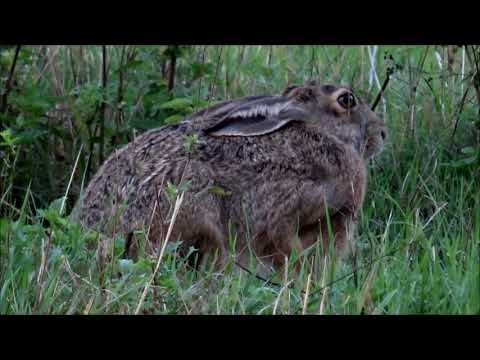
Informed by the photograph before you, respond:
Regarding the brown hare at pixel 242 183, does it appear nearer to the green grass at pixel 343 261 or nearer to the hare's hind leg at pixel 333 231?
the hare's hind leg at pixel 333 231

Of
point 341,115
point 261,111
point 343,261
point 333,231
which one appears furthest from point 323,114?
point 343,261

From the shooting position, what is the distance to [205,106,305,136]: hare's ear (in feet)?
18.7

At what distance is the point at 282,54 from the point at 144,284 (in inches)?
157

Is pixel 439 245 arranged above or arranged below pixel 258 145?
below

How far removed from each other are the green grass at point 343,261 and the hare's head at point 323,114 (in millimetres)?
331

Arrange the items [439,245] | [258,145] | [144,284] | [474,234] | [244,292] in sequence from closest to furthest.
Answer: [144,284]
[244,292]
[474,234]
[439,245]
[258,145]

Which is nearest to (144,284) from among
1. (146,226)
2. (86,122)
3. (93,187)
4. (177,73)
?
(146,226)

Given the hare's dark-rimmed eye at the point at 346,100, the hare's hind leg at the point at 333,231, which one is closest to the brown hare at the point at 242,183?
the hare's hind leg at the point at 333,231

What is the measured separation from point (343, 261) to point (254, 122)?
939 mm

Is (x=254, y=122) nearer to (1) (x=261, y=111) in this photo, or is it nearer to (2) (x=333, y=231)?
(1) (x=261, y=111)

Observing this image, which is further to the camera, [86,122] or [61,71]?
[61,71]

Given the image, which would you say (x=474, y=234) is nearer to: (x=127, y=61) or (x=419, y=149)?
(x=419, y=149)

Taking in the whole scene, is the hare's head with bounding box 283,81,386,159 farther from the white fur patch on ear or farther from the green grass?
the green grass

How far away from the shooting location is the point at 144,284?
4254 mm
